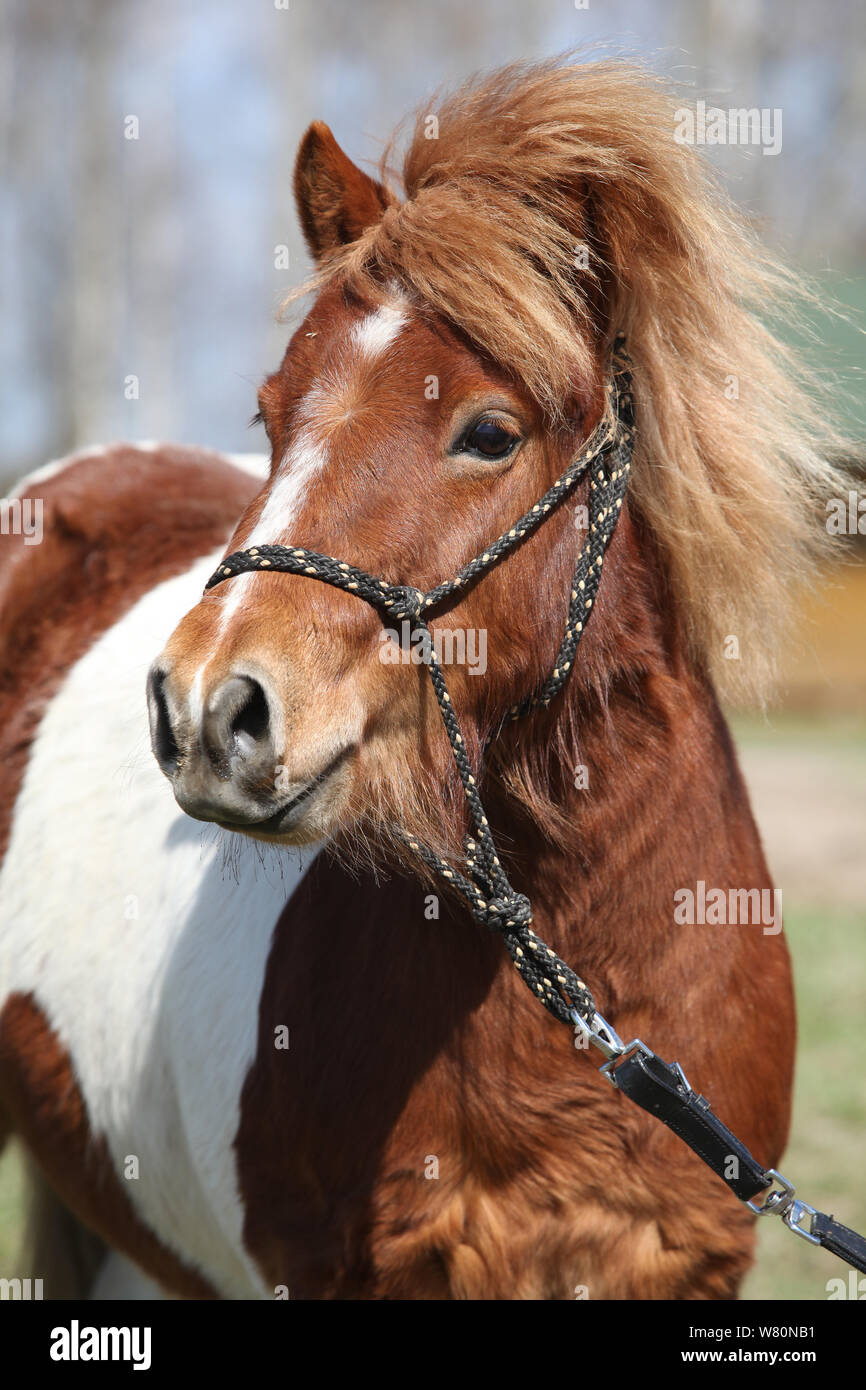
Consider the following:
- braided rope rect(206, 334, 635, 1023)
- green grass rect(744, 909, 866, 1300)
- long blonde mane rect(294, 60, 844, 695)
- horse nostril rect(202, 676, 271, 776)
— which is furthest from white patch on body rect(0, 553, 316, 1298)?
green grass rect(744, 909, 866, 1300)

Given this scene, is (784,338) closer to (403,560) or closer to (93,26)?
(403,560)

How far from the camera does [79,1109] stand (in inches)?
119

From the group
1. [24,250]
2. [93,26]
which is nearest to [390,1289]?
[93,26]

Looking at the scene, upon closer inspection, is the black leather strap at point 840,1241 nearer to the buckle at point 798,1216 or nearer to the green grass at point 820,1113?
the buckle at point 798,1216

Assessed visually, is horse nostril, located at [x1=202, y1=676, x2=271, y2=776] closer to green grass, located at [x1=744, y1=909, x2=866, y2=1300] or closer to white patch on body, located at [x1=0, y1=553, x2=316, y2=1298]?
white patch on body, located at [x1=0, y1=553, x2=316, y2=1298]

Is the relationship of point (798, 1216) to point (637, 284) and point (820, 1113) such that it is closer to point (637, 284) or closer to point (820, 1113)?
point (637, 284)

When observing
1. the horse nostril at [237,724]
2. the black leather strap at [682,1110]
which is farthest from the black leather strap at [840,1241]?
the horse nostril at [237,724]

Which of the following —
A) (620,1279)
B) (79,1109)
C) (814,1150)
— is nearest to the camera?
(620,1279)

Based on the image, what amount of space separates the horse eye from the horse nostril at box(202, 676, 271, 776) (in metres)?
0.54

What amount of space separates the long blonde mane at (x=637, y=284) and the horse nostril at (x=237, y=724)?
686mm

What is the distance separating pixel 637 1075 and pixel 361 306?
1346 mm

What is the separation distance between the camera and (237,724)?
1.69 metres

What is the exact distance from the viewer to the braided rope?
6.20 ft

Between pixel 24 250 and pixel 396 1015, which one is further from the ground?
pixel 24 250
